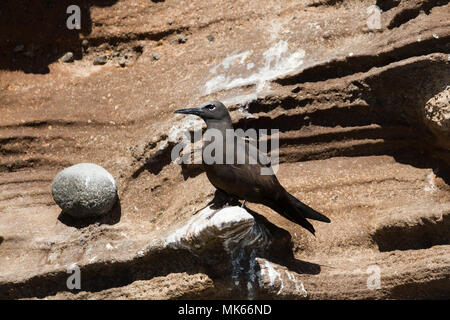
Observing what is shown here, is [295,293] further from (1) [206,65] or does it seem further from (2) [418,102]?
(1) [206,65]

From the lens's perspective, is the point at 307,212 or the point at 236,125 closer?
the point at 307,212

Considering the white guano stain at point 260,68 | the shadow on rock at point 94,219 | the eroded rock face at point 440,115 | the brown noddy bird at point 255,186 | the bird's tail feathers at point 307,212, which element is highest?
the white guano stain at point 260,68

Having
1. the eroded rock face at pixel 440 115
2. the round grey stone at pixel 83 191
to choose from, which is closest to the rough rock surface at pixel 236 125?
the eroded rock face at pixel 440 115

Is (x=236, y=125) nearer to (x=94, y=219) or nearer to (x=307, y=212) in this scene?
(x=307, y=212)

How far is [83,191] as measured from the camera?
19.8ft

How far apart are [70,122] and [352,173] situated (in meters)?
2.98

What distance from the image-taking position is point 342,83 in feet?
21.2

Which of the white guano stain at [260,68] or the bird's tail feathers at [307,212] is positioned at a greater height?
the white guano stain at [260,68]

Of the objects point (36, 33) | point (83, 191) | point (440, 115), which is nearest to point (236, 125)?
point (83, 191)

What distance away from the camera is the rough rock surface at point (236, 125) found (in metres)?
5.60

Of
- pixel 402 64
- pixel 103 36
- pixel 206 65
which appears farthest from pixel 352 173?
pixel 103 36

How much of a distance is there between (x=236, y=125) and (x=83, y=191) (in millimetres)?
1529

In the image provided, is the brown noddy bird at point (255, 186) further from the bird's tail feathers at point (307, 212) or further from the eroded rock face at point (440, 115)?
the eroded rock face at point (440, 115)

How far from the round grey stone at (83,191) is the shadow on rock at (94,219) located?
7 cm
